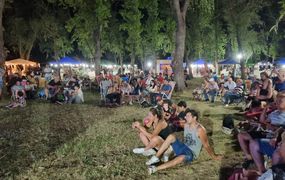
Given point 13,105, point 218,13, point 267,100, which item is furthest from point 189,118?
point 218,13

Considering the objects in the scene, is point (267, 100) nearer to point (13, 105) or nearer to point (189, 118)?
point (189, 118)

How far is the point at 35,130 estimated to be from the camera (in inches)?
435

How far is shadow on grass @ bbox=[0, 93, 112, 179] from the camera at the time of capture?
7.79 meters

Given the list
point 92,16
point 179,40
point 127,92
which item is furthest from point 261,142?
point 92,16

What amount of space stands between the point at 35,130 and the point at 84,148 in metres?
3.06

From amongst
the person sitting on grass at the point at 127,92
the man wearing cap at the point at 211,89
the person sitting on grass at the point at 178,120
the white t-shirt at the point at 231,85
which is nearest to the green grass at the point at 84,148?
the person sitting on grass at the point at 178,120

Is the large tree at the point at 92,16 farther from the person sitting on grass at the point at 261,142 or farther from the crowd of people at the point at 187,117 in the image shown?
the person sitting on grass at the point at 261,142

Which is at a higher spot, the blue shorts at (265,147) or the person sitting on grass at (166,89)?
the person sitting on grass at (166,89)

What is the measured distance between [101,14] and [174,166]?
28844mm

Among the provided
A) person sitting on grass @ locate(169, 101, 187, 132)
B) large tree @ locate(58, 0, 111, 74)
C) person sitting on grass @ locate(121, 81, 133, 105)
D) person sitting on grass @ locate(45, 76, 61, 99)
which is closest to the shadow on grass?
person sitting on grass @ locate(45, 76, 61, 99)

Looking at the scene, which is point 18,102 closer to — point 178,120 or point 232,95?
point 178,120

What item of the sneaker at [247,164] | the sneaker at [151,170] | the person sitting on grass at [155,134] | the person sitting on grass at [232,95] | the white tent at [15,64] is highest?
the white tent at [15,64]

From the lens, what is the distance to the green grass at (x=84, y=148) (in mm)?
6793

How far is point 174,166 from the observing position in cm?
705
